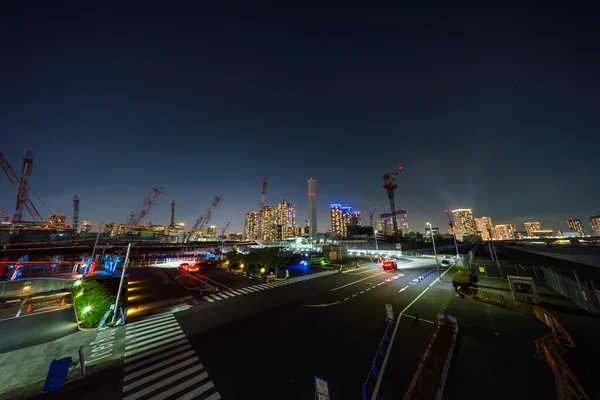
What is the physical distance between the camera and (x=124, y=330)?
54.9 feet

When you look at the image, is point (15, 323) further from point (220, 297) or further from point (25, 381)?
point (220, 297)

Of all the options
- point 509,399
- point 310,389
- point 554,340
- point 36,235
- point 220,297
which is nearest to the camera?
point 509,399

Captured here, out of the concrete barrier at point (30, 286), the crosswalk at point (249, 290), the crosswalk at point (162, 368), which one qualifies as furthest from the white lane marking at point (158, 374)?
the concrete barrier at point (30, 286)

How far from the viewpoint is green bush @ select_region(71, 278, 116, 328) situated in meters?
17.3

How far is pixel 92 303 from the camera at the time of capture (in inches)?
706

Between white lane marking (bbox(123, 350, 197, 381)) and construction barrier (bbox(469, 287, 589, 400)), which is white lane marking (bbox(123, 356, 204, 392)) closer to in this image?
white lane marking (bbox(123, 350, 197, 381))

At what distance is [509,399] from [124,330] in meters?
24.8

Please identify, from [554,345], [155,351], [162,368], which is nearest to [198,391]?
[162,368]

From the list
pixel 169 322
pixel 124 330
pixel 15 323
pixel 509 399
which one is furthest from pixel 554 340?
pixel 15 323

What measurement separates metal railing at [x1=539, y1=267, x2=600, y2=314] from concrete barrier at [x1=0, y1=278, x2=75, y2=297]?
6039 cm

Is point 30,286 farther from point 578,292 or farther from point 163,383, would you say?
point 578,292

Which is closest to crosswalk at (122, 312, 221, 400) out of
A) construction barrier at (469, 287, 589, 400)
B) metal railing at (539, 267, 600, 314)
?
construction barrier at (469, 287, 589, 400)

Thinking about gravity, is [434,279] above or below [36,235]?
below

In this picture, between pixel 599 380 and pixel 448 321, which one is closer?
pixel 599 380
